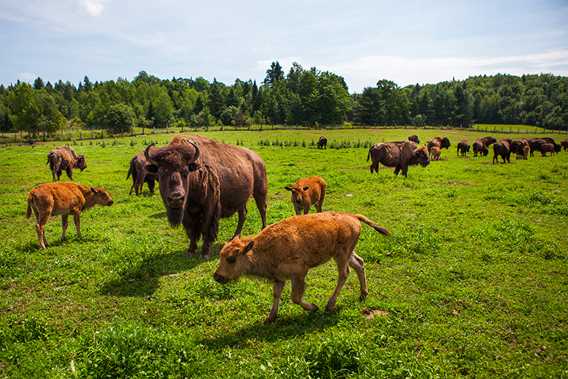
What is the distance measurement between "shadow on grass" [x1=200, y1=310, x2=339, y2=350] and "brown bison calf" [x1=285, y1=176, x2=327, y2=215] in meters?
6.17

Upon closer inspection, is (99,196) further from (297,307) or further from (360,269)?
(360,269)

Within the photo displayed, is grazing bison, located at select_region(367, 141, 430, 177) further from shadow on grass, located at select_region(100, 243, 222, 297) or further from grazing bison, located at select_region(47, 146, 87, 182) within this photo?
grazing bison, located at select_region(47, 146, 87, 182)

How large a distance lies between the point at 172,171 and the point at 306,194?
18.0 feet

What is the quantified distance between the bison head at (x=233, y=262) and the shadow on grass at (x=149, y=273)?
8.19 ft

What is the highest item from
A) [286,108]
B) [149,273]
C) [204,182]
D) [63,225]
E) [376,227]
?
[286,108]

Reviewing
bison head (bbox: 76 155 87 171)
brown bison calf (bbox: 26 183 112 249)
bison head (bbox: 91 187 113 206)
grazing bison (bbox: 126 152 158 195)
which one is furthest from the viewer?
bison head (bbox: 76 155 87 171)

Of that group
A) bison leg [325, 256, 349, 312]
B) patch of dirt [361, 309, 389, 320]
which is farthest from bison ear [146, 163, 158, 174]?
patch of dirt [361, 309, 389, 320]

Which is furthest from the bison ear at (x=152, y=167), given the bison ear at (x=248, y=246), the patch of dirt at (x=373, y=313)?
the patch of dirt at (x=373, y=313)

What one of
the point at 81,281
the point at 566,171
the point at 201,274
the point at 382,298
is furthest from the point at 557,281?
the point at 566,171

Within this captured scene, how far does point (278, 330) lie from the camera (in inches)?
238

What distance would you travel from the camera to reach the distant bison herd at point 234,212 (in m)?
6.03

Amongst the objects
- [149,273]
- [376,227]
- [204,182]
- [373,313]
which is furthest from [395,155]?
[149,273]

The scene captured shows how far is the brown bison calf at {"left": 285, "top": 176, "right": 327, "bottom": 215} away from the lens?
12367mm

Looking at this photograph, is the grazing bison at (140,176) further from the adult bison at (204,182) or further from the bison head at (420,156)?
the bison head at (420,156)
